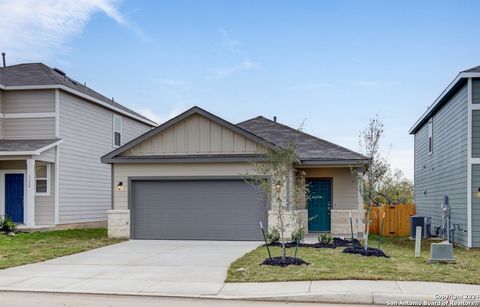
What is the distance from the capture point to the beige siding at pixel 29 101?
20.5m

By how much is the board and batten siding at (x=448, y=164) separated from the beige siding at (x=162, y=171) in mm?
6758

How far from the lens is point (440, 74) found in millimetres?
20766

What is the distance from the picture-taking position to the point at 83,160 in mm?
22578

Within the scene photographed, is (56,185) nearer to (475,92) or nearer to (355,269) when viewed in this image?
(355,269)

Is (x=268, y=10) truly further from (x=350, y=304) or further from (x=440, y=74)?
(x=350, y=304)

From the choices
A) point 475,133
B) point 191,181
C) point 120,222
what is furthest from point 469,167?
point 120,222

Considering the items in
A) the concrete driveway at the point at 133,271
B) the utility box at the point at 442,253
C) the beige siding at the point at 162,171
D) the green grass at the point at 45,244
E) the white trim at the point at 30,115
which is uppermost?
the white trim at the point at 30,115

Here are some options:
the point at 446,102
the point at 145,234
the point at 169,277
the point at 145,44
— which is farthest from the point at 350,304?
the point at 145,44

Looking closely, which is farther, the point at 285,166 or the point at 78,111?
the point at 78,111

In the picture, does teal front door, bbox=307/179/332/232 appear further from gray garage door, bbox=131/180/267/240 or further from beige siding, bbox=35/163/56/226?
beige siding, bbox=35/163/56/226

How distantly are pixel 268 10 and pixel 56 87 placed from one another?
333 inches

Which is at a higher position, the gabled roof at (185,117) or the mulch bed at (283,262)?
the gabled roof at (185,117)

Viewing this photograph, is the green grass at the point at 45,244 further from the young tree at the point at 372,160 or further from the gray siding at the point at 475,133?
the gray siding at the point at 475,133

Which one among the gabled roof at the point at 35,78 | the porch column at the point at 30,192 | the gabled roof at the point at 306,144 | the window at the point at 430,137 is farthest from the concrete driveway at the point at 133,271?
the window at the point at 430,137
